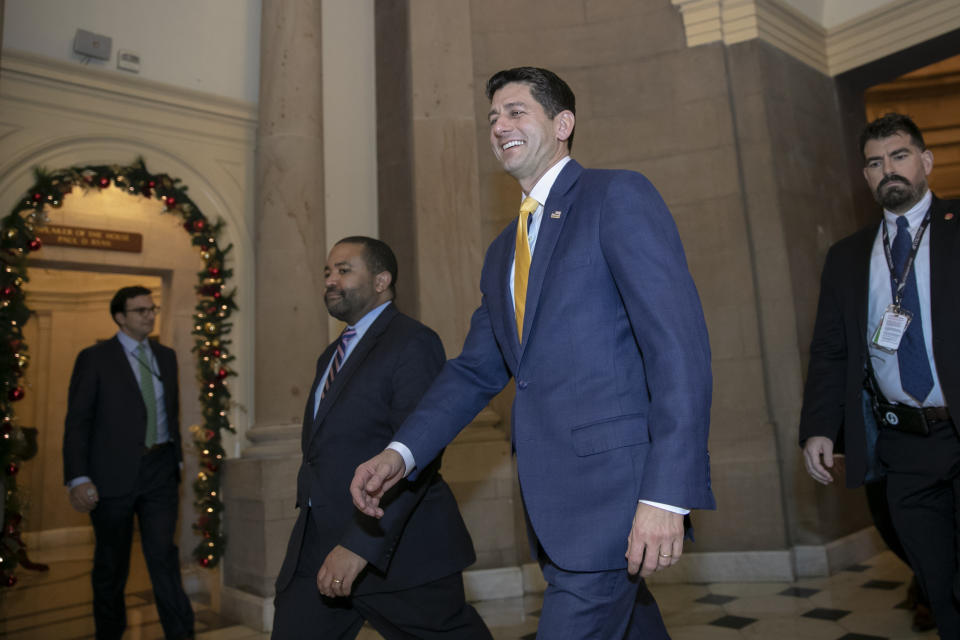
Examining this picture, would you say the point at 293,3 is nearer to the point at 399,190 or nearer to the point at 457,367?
the point at 399,190

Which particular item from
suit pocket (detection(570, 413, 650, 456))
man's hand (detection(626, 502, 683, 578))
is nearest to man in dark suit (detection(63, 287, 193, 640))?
suit pocket (detection(570, 413, 650, 456))

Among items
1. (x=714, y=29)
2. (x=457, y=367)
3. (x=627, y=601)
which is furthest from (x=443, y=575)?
(x=714, y=29)

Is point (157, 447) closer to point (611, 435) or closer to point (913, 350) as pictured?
point (611, 435)

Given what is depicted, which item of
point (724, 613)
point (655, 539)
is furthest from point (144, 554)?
point (655, 539)

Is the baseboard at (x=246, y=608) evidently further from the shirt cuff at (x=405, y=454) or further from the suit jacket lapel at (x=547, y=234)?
the suit jacket lapel at (x=547, y=234)

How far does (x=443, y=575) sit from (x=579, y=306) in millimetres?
1138

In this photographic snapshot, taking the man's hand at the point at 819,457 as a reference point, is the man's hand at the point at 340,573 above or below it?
below

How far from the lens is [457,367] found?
6.17ft

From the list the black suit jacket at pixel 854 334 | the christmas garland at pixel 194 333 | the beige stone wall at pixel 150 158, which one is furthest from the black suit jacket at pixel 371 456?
the beige stone wall at pixel 150 158

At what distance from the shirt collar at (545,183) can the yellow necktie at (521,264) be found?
0.01 m

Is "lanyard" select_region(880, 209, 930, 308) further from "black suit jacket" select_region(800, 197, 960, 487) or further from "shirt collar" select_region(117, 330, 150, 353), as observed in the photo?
"shirt collar" select_region(117, 330, 150, 353)

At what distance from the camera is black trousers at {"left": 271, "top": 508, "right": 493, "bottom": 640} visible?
2201mm

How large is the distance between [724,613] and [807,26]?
4.35m

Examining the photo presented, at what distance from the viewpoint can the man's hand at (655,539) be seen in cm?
129
